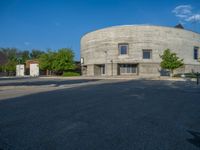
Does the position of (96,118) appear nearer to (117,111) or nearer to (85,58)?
(117,111)

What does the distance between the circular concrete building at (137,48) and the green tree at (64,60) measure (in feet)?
20.7

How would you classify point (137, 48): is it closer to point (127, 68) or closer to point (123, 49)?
point (123, 49)

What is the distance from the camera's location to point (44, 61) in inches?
1959

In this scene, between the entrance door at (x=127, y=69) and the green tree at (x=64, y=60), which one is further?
the entrance door at (x=127, y=69)

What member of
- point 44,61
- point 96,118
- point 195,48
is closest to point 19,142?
point 96,118

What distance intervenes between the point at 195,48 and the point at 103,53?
26.4m

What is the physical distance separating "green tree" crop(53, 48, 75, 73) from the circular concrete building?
248 inches

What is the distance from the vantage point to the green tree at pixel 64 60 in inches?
1823

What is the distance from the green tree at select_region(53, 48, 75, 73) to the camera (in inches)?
1823

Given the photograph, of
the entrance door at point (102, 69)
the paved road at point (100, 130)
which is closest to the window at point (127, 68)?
the entrance door at point (102, 69)

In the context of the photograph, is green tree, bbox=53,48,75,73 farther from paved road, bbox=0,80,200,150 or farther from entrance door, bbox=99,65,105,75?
paved road, bbox=0,80,200,150

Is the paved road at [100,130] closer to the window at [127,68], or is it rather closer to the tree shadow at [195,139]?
the tree shadow at [195,139]

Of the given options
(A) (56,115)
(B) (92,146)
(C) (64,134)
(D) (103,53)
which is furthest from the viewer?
(D) (103,53)

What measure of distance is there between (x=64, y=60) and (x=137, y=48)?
60.1ft
